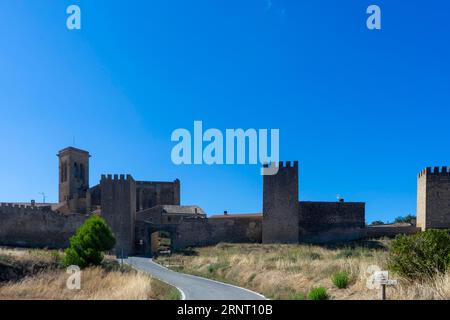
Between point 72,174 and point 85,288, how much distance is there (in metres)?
44.9

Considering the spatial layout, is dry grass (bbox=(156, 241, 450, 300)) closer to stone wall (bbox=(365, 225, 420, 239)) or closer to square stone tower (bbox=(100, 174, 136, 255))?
square stone tower (bbox=(100, 174, 136, 255))

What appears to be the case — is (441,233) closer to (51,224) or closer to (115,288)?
(115,288)

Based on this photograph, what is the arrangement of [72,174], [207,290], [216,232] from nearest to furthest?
[207,290] → [216,232] → [72,174]


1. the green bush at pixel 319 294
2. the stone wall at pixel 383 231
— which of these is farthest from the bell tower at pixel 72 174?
the green bush at pixel 319 294

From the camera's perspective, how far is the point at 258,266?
60.0ft

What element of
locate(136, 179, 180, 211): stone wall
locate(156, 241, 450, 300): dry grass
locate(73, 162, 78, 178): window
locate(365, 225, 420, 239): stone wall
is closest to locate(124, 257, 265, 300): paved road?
locate(156, 241, 450, 300): dry grass

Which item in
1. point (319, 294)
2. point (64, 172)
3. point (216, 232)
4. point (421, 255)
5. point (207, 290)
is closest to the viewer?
point (421, 255)

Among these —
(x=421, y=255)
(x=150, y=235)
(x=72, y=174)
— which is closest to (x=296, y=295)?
(x=421, y=255)

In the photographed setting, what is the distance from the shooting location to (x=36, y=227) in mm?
34094

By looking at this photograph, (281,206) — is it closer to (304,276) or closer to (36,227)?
(304,276)

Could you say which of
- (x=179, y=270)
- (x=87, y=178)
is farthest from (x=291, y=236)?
(x=87, y=178)

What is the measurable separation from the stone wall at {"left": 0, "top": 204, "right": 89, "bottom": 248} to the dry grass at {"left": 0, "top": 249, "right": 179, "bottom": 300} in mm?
17344

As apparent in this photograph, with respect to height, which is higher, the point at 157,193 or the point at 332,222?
the point at 157,193

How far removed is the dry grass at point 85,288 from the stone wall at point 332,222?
65.7 ft
